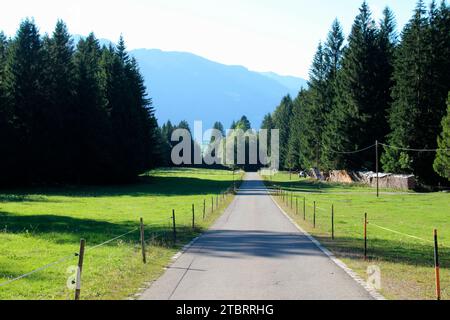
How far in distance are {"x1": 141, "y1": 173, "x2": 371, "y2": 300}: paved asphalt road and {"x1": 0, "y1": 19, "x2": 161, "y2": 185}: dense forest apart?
45530mm

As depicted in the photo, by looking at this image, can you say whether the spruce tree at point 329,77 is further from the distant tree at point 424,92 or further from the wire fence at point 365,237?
the wire fence at point 365,237

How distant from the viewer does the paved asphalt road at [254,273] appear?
32.7 feet

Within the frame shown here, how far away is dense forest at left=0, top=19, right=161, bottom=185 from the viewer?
60094 millimetres

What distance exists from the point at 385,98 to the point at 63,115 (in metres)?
47.0

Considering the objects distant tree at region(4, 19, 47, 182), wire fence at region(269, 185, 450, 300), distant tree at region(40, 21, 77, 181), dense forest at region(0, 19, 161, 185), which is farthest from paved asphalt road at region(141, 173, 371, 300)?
distant tree at region(40, 21, 77, 181)

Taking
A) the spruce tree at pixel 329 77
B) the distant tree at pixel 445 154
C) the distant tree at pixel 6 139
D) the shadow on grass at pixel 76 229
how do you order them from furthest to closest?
the spruce tree at pixel 329 77 → the distant tree at pixel 6 139 → the distant tree at pixel 445 154 → the shadow on grass at pixel 76 229

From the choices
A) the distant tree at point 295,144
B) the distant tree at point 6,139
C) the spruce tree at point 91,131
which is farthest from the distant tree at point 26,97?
the distant tree at point 295,144

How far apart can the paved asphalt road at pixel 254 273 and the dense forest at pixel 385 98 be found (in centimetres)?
4385

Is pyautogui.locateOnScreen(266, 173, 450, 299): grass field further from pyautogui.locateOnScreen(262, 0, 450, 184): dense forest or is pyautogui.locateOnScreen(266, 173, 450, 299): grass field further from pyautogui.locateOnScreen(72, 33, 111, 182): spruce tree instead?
pyautogui.locateOnScreen(72, 33, 111, 182): spruce tree

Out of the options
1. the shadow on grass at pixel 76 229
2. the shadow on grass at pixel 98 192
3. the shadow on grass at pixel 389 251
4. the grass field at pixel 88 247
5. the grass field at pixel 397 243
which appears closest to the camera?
the grass field at pixel 88 247

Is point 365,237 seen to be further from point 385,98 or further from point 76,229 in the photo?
point 385,98

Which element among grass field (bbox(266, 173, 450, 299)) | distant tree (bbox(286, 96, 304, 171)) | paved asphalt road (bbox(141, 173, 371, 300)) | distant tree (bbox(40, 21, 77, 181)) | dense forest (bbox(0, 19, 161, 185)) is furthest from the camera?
distant tree (bbox(286, 96, 304, 171))

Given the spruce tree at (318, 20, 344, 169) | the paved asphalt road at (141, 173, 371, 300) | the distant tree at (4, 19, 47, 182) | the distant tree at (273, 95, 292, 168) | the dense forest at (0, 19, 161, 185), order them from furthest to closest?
1. the distant tree at (273, 95, 292, 168)
2. the spruce tree at (318, 20, 344, 169)
3. the dense forest at (0, 19, 161, 185)
4. the distant tree at (4, 19, 47, 182)
5. the paved asphalt road at (141, 173, 371, 300)
